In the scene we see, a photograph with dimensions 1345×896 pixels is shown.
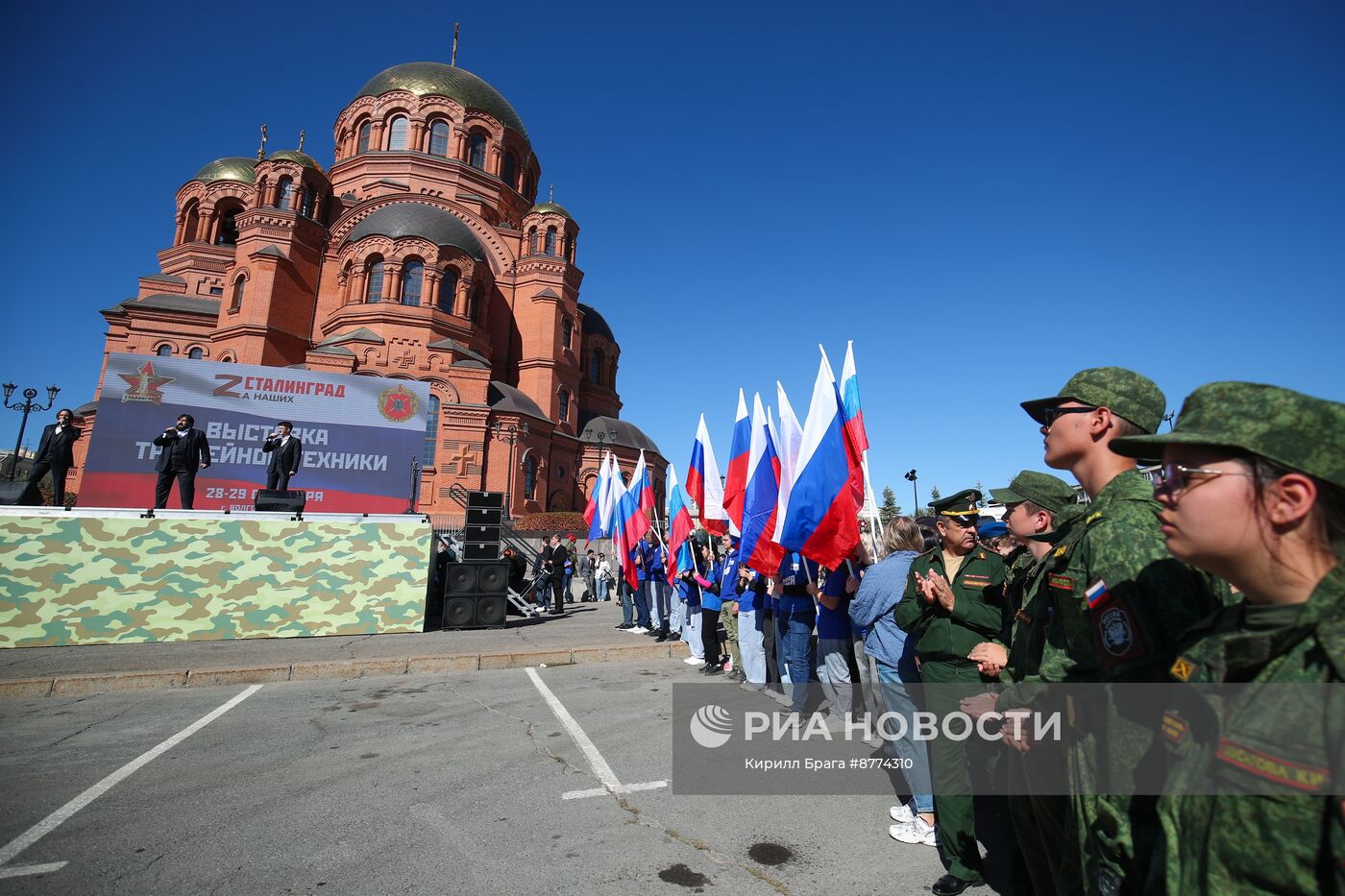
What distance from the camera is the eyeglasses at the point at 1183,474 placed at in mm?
1317

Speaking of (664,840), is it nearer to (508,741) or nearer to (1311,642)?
(508,741)

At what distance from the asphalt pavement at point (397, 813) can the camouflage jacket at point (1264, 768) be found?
2.33 metres

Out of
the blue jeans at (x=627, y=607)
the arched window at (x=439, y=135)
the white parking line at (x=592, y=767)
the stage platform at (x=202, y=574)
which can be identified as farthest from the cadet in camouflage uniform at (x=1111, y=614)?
the arched window at (x=439, y=135)

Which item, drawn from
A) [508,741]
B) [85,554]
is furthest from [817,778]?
[85,554]

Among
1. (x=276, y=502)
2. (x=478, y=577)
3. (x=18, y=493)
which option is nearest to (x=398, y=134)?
(x=18, y=493)

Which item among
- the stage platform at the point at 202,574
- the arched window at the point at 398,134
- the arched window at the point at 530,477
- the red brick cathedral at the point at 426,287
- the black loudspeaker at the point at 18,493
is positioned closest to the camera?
the stage platform at the point at 202,574

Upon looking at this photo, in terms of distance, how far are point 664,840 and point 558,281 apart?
39305mm

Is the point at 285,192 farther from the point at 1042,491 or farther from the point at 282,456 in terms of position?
the point at 1042,491

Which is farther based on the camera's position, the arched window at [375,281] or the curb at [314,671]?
the arched window at [375,281]

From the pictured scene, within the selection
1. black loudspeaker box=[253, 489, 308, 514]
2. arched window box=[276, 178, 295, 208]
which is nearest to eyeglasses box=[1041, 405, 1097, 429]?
black loudspeaker box=[253, 489, 308, 514]

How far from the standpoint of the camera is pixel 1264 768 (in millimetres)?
1076

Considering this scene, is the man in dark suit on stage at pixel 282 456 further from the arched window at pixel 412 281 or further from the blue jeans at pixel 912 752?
the arched window at pixel 412 281

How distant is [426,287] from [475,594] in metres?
26.6

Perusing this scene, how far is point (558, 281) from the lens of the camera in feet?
130
